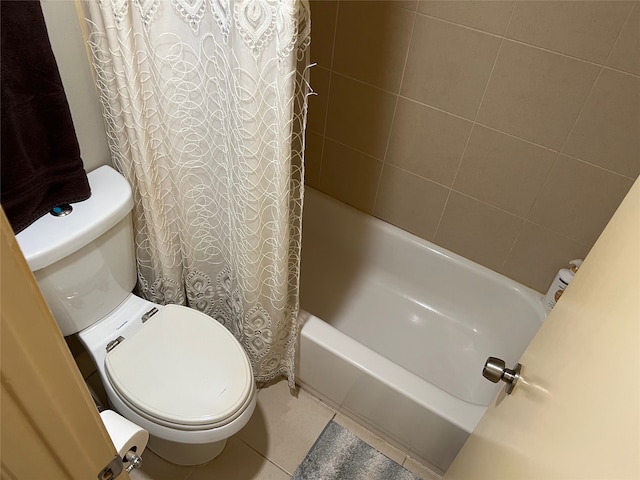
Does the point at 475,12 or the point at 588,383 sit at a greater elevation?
the point at 475,12

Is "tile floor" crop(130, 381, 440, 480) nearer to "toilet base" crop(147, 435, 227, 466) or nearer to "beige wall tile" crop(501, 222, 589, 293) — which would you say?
"toilet base" crop(147, 435, 227, 466)

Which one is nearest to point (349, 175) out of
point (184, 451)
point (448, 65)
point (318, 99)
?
point (318, 99)

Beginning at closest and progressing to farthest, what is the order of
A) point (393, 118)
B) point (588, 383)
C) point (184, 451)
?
point (588, 383) → point (184, 451) → point (393, 118)

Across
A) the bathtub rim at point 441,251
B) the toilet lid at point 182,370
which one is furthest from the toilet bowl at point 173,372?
the bathtub rim at point 441,251

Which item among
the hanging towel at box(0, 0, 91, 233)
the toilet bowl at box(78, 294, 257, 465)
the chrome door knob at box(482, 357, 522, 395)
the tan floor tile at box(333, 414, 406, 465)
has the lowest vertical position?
the tan floor tile at box(333, 414, 406, 465)

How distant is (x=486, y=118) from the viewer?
5.09ft

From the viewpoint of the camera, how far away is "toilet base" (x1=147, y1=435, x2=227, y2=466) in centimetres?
152

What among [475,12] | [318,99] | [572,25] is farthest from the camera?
[318,99]

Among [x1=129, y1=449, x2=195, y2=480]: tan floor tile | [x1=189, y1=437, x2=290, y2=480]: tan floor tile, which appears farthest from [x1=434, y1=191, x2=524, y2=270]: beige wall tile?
[x1=129, y1=449, x2=195, y2=480]: tan floor tile

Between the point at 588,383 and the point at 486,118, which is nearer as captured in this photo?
the point at 588,383

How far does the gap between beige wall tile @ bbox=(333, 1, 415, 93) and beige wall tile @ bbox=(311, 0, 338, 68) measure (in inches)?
1.0

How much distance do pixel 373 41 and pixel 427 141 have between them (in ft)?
1.24

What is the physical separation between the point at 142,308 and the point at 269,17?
36.9 inches

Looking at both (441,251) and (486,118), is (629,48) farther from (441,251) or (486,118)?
(441,251)
